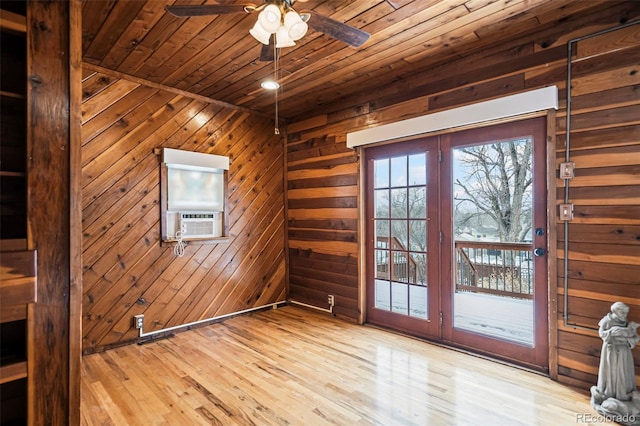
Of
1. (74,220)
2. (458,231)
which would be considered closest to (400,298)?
(458,231)

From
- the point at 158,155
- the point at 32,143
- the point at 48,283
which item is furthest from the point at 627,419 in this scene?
the point at 158,155

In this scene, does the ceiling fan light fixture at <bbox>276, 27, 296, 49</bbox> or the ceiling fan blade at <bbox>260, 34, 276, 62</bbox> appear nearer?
the ceiling fan light fixture at <bbox>276, 27, 296, 49</bbox>

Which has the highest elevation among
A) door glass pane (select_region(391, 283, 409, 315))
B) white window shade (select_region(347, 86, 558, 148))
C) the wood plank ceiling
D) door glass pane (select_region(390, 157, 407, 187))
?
the wood plank ceiling

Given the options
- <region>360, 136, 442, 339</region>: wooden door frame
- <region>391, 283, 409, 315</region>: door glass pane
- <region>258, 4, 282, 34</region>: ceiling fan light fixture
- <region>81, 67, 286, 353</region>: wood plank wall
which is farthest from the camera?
<region>391, 283, 409, 315</region>: door glass pane

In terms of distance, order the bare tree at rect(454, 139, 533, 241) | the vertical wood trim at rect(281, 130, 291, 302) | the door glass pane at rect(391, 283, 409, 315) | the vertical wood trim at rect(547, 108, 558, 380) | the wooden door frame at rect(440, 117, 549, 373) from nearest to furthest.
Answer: the vertical wood trim at rect(547, 108, 558, 380) → the wooden door frame at rect(440, 117, 549, 373) → the bare tree at rect(454, 139, 533, 241) → the door glass pane at rect(391, 283, 409, 315) → the vertical wood trim at rect(281, 130, 291, 302)

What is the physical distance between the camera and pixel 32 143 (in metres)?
1.66

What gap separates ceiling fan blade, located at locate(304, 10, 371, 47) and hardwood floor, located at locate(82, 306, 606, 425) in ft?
8.17

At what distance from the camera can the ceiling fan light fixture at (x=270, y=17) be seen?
1855mm

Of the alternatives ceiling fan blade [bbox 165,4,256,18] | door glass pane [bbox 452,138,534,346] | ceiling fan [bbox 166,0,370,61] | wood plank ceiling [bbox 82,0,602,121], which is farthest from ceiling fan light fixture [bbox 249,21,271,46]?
door glass pane [bbox 452,138,534,346]

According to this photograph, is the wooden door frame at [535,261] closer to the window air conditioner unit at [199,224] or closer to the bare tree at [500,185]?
the bare tree at [500,185]

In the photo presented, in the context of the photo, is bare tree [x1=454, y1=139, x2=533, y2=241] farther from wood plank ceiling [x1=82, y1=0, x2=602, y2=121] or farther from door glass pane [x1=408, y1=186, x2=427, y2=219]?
wood plank ceiling [x1=82, y1=0, x2=602, y2=121]

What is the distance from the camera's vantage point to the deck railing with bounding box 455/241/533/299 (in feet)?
11.3

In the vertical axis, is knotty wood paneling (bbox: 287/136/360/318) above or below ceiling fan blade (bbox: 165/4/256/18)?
below

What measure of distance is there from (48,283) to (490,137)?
3.36m
